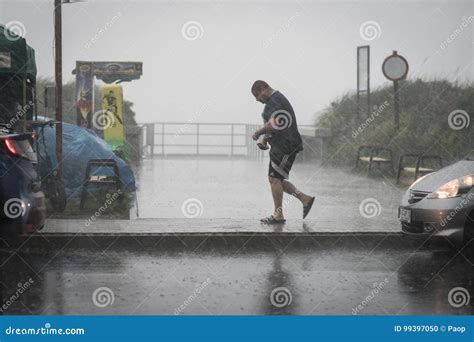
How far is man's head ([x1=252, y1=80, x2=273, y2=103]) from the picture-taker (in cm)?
1009

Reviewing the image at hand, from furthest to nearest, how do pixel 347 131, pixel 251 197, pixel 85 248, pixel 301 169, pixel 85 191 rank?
pixel 347 131, pixel 301 169, pixel 251 197, pixel 85 191, pixel 85 248

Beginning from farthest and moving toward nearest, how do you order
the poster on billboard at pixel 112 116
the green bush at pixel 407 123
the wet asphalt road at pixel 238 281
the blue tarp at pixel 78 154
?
the poster on billboard at pixel 112 116
the green bush at pixel 407 123
the blue tarp at pixel 78 154
the wet asphalt road at pixel 238 281

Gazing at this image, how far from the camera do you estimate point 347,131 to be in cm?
2575

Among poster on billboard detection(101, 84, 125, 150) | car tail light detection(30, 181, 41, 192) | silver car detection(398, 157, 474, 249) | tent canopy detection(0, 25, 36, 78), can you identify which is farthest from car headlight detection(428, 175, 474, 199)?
poster on billboard detection(101, 84, 125, 150)

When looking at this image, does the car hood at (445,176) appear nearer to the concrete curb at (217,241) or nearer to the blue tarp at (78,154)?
the concrete curb at (217,241)

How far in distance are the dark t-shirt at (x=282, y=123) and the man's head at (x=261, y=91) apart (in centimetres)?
7

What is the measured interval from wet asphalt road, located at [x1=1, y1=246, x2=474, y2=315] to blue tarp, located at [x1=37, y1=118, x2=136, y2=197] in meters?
4.40

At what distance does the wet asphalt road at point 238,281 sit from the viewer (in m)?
6.01

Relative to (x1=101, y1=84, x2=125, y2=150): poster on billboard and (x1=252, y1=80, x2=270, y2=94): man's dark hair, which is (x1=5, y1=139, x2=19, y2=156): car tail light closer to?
(x1=252, y1=80, x2=270, y2=94): man's dark hair

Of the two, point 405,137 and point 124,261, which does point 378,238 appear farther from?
point 405,137

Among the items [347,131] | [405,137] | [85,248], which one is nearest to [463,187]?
[85,248]

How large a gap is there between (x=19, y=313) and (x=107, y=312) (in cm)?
65

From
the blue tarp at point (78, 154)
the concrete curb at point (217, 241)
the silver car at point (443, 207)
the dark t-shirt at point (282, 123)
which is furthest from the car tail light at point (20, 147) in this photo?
the blue tarp at point (78, 154)

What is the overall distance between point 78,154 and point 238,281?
273 inches
